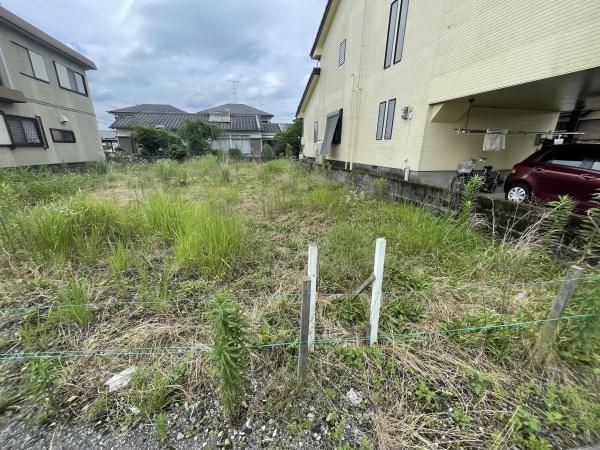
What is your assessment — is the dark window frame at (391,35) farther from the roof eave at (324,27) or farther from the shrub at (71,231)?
the shrub at (71,231)

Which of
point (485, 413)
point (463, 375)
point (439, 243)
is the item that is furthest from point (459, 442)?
point (439, 243)

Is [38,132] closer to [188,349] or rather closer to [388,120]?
[188,349]

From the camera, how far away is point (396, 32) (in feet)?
22.9

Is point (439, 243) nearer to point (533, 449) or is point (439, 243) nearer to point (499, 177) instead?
point (533, 449)

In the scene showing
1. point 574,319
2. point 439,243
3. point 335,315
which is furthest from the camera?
point 439,243

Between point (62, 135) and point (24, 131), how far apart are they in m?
1.86

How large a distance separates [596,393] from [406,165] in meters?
6.08

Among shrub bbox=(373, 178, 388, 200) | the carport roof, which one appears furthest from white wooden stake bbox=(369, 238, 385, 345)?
the carport roof

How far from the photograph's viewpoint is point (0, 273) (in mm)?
2320

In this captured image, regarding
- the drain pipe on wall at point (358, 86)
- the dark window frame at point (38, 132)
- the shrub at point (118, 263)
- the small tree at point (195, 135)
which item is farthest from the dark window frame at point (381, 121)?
the small tree at point (195, 135)

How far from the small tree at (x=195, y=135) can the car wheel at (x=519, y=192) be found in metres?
15.8

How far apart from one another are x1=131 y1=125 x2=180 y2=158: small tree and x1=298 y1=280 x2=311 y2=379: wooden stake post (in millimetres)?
18172

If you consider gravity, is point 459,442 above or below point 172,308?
below

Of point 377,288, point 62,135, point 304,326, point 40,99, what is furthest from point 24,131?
point 377,288
